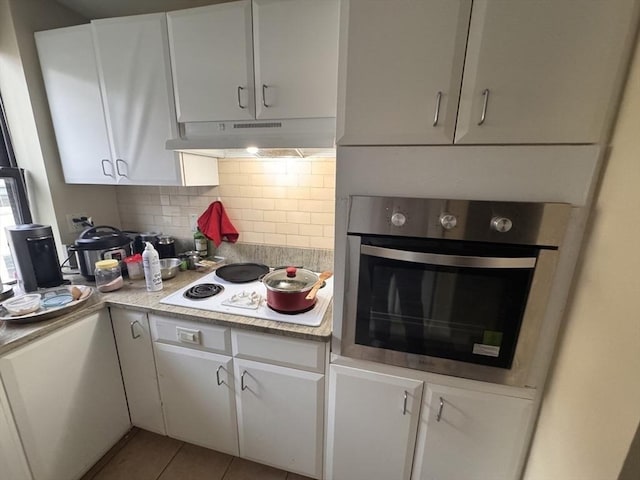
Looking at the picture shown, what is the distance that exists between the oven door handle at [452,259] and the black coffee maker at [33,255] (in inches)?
64.2

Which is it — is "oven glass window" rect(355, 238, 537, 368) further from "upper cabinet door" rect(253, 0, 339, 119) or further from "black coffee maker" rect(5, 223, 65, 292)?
"black coffee maker" rect(5, 223, 65, 292)

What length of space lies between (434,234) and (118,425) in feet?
6.17

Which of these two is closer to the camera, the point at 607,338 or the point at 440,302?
the point at 607,338

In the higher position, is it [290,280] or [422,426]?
[290,280]

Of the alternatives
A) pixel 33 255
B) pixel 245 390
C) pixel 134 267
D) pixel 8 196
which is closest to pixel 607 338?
pixel 245 390

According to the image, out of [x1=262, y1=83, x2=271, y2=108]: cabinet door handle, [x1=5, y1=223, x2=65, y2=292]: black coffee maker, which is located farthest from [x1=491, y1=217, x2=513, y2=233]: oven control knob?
[x1=5, y1=223, x2=65, y2=292]: black coffee maker

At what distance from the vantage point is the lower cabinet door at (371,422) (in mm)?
1047

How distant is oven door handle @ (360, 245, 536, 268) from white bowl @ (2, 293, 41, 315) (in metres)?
1.43

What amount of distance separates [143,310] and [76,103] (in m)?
1.19

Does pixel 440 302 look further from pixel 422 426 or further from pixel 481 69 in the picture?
pixel 481 69

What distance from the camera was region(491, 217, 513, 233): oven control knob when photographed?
81 centimetres

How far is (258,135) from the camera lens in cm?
121

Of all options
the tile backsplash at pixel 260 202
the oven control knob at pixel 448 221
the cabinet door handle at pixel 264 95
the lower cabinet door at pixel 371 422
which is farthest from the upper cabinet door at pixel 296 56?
the lower cabinet door at pixel 371 422

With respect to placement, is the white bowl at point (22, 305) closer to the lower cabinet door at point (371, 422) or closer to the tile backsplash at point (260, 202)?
the tile backsplash at point (260, 202)
